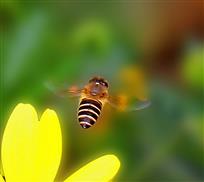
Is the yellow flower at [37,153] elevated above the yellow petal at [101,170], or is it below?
above

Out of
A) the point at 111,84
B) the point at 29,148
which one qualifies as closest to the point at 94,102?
the point at 29,148

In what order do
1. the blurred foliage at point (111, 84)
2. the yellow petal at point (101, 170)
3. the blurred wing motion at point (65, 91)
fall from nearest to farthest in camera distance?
the yellow petal at point (101, 170) < the blurred wing motion at point (65, 91) < the blurred foliage at point (111, 84)

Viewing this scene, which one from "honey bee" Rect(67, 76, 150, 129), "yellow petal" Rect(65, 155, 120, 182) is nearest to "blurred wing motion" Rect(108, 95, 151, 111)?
"honey bee" Rect(67, 76, 150, 129)

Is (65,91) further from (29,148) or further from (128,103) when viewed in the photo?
(29,148)

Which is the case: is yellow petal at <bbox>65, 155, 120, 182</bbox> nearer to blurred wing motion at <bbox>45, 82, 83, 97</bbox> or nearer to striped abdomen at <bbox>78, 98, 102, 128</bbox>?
striped abdomen at <bbox>78, 98, 102, 128</bbox>

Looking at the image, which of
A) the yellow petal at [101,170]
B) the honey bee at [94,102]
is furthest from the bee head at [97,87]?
the yellow petal at [101,170]

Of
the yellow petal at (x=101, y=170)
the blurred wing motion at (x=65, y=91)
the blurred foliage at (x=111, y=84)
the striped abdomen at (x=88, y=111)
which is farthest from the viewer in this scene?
the blurred foliage at (x=111, y=84)

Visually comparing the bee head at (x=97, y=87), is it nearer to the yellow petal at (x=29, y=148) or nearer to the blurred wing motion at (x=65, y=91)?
the blurred wing motion at (x=65, y=91)

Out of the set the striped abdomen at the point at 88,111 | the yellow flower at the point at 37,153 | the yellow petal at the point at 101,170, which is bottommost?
the yellow petal at the point at 101,170

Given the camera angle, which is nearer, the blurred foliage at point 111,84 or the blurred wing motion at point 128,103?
the blurred wing motion at point 128,103
